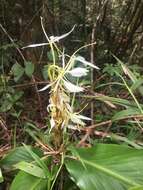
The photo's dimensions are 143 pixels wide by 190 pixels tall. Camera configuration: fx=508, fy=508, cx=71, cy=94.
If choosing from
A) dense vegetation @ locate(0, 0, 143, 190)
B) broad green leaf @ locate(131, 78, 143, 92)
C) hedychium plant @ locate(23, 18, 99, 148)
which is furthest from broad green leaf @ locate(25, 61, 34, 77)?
hedychium plant @ locate(23, 18, 99, 148)

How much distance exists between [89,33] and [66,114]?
190 cm

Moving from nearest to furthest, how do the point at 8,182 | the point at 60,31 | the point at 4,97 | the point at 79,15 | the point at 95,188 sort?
the point at 95,188 < the point at 8,182 < the point at 4,97 < the point at 60,31 < the point at 79,15

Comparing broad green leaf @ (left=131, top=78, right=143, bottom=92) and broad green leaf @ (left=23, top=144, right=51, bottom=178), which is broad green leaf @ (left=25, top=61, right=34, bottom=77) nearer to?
broad green leaf @ (left=131, top=78, right=143, bottom=92)

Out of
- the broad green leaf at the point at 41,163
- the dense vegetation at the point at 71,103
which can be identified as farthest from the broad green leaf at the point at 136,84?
the broad green leaf at the point at 41,163

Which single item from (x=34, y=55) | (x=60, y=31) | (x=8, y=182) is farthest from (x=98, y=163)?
(x=60, y=31)

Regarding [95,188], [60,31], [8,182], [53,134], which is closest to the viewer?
[95,188]

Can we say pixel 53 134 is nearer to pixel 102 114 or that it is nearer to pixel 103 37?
pixel 102 114

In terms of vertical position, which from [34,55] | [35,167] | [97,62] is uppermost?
[35,167]

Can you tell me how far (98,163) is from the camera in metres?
1.36

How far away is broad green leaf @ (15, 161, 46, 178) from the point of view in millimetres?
1329

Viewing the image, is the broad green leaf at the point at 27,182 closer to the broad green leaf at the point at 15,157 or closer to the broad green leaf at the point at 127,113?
the broad green leaf at the point at 15,157

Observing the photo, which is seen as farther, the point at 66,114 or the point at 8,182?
the point at 8,182

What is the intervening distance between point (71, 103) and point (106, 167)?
276 millimetres

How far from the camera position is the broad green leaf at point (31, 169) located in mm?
1329
